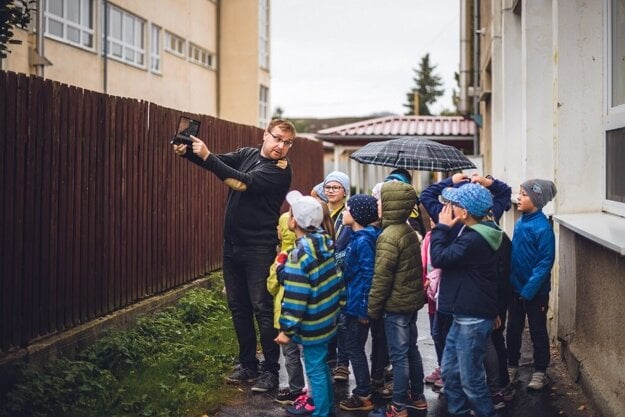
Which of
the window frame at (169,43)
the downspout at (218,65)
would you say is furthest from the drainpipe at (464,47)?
the downspout at (218,65)

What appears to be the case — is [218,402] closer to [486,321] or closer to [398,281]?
[398,281]

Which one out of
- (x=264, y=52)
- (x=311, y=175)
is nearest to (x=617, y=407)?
(x=311, y=175)

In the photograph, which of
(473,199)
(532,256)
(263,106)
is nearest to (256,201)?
(473,199)

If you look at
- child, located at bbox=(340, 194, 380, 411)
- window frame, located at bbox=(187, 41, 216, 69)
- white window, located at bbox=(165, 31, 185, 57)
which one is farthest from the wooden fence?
window frame, located at bbox=(187, 41, 216, 69)

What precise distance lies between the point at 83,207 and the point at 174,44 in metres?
20.2

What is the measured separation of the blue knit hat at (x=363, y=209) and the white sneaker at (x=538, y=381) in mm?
1875

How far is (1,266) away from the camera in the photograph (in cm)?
534

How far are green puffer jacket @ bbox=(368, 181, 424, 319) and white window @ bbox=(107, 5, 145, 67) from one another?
56.7ft

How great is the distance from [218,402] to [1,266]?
6.05 feet

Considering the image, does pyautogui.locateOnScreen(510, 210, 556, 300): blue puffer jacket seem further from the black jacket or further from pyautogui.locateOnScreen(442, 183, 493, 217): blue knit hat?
the black jacket

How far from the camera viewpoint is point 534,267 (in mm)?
5820

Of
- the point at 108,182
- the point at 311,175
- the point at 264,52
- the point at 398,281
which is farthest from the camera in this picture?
the point at 264,52

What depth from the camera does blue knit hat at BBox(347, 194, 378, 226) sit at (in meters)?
5.51

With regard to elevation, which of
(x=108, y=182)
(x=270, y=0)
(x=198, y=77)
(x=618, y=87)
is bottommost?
(x=108, y=182)
